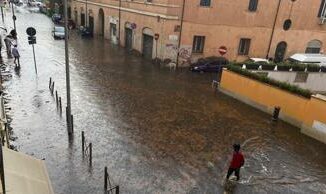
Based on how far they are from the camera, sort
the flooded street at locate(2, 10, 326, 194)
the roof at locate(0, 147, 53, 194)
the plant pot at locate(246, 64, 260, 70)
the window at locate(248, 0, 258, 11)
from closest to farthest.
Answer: the roof at locate(0, 147, 53, 194) → the flooded street at locate(2, 10, 326, 194) → the plant pot at locate(246, 64, 260, 70) → the window at locate(248, 0, 258, 11)

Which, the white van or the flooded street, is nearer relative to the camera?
the flooded street

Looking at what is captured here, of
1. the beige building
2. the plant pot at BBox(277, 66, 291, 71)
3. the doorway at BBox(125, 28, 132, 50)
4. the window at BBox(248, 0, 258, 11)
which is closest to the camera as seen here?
the plant pot at BBox(277, 66, 291, 71)

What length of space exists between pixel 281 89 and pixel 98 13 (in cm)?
3038

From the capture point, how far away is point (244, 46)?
3047cm

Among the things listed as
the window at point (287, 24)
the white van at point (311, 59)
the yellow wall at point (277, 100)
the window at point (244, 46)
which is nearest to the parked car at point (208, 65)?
the window at point (244, 46)

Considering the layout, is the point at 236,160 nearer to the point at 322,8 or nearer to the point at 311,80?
the point at 311,80

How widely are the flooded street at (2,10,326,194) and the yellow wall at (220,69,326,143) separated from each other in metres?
0.58

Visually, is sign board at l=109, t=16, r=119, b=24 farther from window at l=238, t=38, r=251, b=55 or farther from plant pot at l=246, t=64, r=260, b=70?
plant pot at l=246, t=64, r=260, b=70

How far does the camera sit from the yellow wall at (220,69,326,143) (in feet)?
50.7

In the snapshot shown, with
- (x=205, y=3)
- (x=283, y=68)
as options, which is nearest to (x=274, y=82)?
(x=283, y=68)

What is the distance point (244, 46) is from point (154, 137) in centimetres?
1918

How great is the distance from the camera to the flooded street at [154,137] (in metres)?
11.6

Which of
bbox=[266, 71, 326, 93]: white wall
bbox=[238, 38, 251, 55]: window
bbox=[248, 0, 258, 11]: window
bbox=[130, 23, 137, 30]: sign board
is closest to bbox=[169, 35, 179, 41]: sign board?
bbox=[130, 23, 137, 30]: sign board

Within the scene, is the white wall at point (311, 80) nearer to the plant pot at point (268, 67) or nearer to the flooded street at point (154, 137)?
the plant pot at point (268, 67)
